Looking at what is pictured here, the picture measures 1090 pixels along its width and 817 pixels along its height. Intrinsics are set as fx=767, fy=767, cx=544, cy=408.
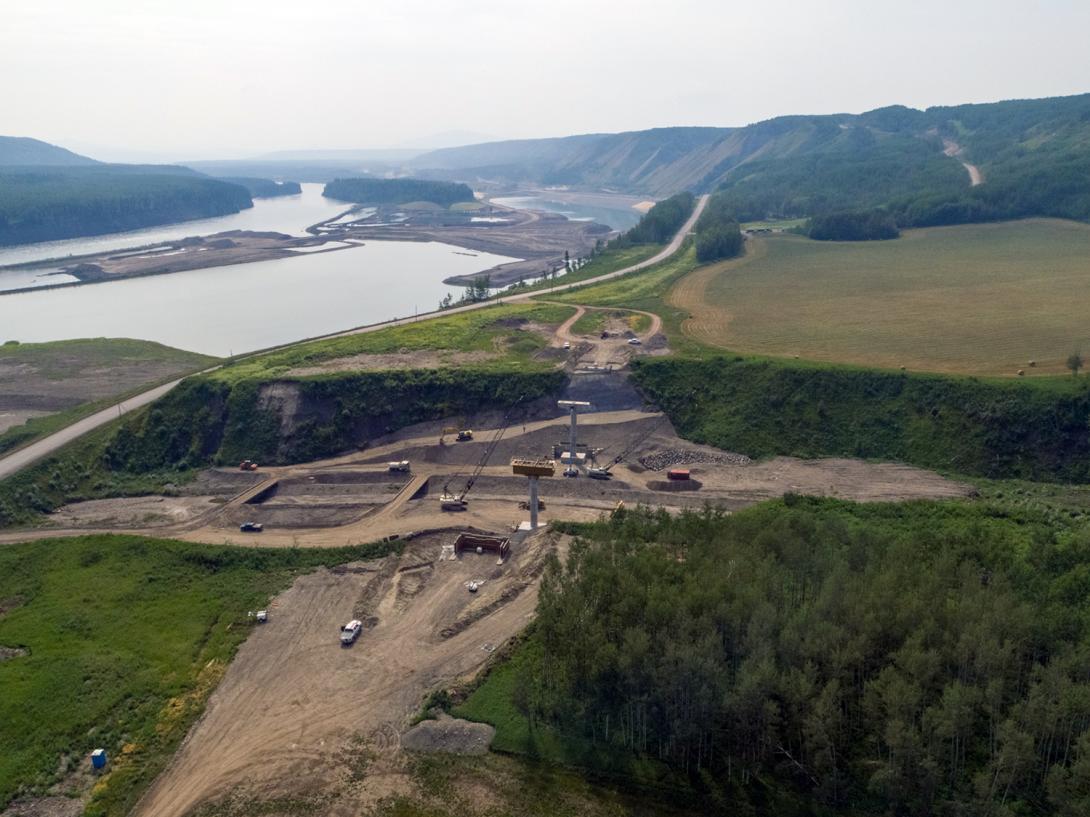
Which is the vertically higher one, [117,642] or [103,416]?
[103,416]

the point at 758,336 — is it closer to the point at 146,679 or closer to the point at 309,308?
the point at 146,679

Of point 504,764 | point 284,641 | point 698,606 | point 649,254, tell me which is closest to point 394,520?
point 284,641

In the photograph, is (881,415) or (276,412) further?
(276,412)

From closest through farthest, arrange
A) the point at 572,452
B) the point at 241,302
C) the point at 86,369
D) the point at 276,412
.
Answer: the point at 572,452 → the point at 276,412 → the point at 86,369 → the point at 241,302

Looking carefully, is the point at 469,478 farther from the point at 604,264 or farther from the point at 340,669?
the point at 604,264

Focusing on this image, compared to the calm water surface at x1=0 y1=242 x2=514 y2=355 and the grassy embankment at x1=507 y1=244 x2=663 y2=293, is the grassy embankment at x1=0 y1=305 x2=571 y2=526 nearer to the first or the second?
the calm water surface at x1=0 y1=242 x2=514 y2=355

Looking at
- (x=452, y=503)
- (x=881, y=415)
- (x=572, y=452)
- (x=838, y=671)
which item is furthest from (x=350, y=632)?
(x=881, y=415)
